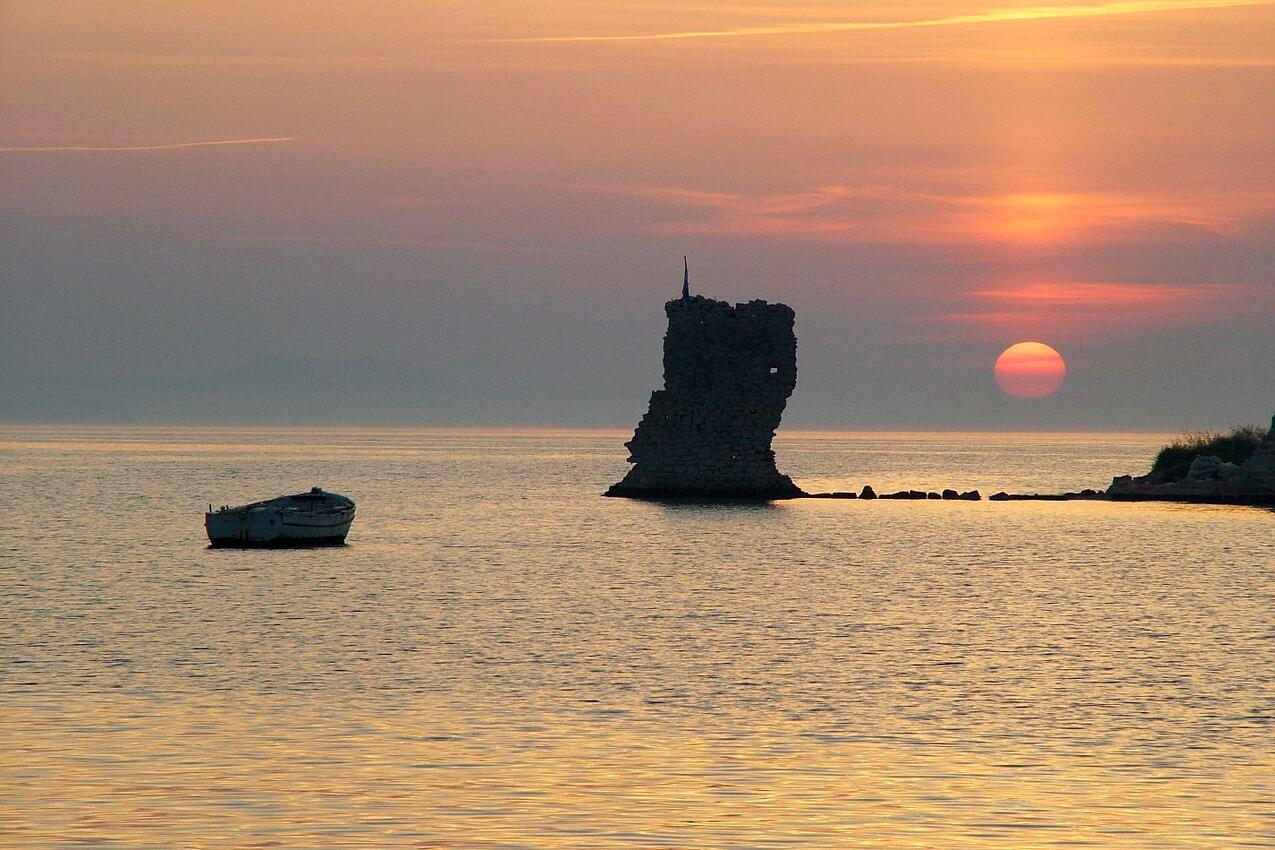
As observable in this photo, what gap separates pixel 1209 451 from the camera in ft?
376

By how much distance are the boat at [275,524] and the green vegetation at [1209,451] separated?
6418 centimetres

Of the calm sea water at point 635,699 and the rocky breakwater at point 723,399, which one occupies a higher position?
the rocky breakwater at point 723,399

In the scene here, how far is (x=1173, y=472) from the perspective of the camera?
373 feet

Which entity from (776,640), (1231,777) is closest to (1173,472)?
(776,640)

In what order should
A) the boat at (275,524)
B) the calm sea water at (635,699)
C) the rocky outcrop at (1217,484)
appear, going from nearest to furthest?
the calm sea water at (635,699)
the boat at (275,524)
the rocky outcrop at (1217,484)

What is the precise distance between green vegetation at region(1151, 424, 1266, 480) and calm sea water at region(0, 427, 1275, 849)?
44878 millimetres

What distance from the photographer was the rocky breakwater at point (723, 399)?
326 ft

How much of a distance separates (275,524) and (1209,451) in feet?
232

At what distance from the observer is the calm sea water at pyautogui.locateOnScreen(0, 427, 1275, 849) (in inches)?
756

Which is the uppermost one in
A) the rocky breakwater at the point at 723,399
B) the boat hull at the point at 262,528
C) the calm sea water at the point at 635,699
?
the rocky breakwater at the point at 723,399

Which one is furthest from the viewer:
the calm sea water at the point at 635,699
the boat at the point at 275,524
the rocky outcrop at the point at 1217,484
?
the rocky outcrop at the point at 1217,484

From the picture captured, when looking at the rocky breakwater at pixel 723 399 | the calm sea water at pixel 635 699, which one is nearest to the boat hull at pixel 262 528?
the calm sea water at pixel 635 699

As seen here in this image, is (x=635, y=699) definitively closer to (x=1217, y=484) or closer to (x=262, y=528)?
(x=262, y=528)

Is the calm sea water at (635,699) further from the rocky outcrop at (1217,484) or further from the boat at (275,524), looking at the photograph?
the rocky outcrop at (1217,484)
